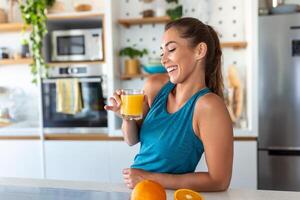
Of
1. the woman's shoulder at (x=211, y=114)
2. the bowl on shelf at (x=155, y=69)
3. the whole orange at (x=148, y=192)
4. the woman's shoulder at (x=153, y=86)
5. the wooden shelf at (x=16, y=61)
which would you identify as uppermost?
the wooden shelf at (x=16, y=61)

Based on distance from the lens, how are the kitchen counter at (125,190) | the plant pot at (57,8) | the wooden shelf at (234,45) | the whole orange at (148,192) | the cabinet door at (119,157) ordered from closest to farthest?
the whole orange at (148,192) < the kitchen counter at (125,190) < the cabinet door at (119,157) < the wooden shelf at (234,45) < the plant pot at (57,8)

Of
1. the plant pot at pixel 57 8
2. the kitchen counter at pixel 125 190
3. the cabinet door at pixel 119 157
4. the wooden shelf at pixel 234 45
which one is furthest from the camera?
the plant pot at pixel 57 8

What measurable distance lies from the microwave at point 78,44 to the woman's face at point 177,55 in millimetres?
1783

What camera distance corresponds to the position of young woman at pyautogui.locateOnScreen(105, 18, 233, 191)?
1.05 metres

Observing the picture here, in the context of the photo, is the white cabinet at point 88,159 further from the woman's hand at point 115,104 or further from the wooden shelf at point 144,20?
the woman's hand at point 115,104

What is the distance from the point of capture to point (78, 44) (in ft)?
9.36

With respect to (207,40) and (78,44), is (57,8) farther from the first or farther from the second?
(207,40)

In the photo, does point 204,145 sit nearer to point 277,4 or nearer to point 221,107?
point 221,107

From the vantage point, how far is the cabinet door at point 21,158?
9.52 feet

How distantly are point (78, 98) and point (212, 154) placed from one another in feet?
6.39

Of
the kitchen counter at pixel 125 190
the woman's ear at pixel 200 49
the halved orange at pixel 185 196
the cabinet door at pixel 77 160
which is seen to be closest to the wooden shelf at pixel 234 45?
the cabinet door at pixel 77 160

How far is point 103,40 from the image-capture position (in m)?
2.83

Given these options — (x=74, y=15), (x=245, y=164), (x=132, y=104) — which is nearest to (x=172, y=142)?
(x=132, y=104)

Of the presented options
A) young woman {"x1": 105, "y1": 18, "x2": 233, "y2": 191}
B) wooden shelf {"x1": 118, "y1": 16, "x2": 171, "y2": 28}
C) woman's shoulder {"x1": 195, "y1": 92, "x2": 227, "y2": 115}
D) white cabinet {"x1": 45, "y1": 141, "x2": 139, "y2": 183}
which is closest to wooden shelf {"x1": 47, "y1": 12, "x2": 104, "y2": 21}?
wooden shelf {"x1": 118, "y1": 16, "x2": 171, "y2": 28}
